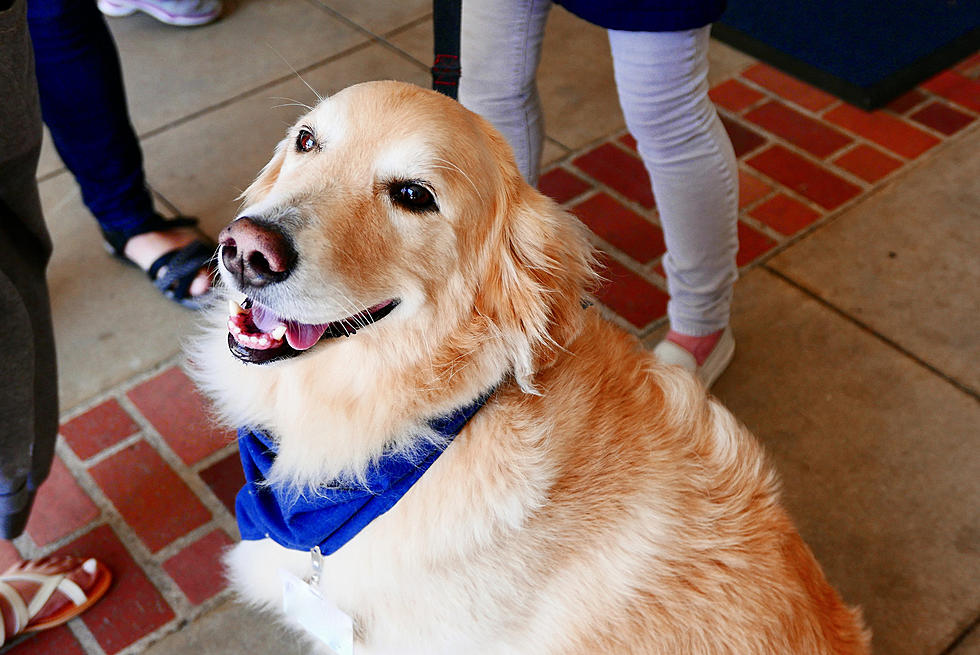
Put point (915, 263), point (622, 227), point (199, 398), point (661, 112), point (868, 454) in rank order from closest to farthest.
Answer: point (661, 112) < point (868, 454) < point (199, 398) < point (915, 263) < point (622, 227)

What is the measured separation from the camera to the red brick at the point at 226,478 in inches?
91.4

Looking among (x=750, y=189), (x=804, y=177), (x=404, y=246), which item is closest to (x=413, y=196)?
(x=404, y=246)

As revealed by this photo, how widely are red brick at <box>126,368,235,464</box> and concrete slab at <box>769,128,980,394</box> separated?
1921mm

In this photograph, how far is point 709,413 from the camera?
A: 1.62m

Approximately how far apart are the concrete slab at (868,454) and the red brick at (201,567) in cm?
150

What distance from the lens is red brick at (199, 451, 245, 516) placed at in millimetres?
2322

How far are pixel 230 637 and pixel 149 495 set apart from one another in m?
0.50

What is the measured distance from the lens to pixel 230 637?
6.71 ft

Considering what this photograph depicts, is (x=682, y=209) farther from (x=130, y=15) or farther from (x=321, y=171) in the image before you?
(x=130, y=15)

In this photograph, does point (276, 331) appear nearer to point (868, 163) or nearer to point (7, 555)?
point (7, 555)

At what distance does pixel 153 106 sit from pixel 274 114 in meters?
0.54

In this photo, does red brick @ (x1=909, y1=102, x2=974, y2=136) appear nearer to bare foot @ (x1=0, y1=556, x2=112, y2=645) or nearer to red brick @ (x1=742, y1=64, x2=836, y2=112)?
red brick @ (x1=742, y1=64, x2=836, y2=112)

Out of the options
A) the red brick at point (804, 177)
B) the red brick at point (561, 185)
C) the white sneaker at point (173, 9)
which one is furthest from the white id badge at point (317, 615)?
the white sneaker at point (173, 9)

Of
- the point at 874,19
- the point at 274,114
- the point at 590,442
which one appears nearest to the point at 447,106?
the point at 590,442
